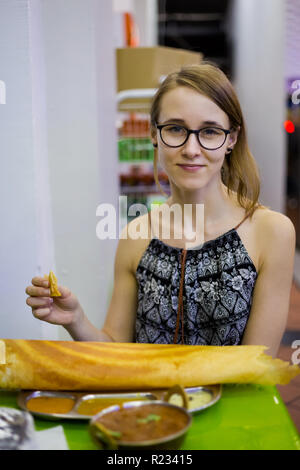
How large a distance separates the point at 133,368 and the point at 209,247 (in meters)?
0.50

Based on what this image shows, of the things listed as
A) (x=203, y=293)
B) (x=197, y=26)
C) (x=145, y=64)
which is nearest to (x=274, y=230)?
(x=203, y=293)

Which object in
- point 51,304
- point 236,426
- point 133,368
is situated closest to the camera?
point 236,426

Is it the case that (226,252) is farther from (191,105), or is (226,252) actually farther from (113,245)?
(113,245)

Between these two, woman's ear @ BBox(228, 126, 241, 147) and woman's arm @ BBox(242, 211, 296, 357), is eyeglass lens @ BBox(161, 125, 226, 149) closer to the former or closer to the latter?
woman's ear @ BBox(228, 126, 241, 147)

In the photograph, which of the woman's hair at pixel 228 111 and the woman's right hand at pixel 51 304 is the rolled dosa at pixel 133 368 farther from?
the woman's hair at pixel 228 111

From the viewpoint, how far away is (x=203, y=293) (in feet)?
4.66

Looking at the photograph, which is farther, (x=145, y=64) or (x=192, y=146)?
(x=145, y=64)

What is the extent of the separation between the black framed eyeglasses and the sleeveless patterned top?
0.29 m

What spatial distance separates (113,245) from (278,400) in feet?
6.76

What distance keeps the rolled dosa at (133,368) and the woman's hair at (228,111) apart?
1.81ft

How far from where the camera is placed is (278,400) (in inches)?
40.6

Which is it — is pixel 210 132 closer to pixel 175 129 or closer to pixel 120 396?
pixel 175 129

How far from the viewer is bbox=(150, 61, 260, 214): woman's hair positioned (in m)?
1.32

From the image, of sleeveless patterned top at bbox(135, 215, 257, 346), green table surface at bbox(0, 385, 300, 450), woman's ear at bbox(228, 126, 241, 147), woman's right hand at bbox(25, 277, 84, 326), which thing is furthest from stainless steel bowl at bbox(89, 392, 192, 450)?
woman's ear at bbox(228, 126, 241, 147)
